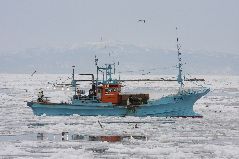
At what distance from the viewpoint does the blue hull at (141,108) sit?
5616 centimetres

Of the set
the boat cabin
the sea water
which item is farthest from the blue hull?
the sea water

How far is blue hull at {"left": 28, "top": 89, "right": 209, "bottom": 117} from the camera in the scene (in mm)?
56156

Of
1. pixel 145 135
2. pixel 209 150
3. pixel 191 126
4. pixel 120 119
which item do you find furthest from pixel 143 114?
pixel 209 150

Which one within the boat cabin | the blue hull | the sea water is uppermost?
the boat cabin

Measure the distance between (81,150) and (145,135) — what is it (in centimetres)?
866

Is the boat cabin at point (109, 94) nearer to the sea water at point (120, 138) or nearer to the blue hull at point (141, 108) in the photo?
the blue hull at point (141, 108)

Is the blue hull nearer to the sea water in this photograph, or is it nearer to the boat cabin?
the boat cabin

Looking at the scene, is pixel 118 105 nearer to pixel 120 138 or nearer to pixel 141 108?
pixel 141 108

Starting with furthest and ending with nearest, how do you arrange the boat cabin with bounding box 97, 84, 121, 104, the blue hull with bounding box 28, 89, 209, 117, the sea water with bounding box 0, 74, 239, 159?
the boat cabin with bounding box 97, 84, 121, 104, the blue hull with bounding box 28, 89, 209, 117, the sea water with bounding box 0, 74, 239, 159

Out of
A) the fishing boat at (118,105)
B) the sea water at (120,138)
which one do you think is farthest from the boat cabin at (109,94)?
the sea water at (120,138)

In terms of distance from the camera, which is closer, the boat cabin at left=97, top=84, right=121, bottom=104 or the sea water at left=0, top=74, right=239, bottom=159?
the sea water at left=0, top=74, right=239, bottom=159

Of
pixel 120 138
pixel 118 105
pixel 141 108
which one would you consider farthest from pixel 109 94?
pixel 120 138

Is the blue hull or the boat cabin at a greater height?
the boat cabin

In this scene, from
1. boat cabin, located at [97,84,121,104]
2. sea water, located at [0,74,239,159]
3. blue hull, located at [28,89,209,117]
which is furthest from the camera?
boat cabin, located at [97,84,121,104]
